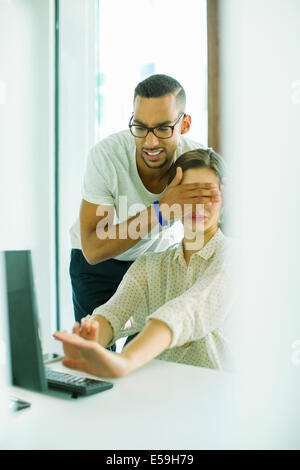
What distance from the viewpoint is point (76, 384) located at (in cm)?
79

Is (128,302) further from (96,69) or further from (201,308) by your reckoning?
(96,69)

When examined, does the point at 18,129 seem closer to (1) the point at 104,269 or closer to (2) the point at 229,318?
(1) the point at 104,269

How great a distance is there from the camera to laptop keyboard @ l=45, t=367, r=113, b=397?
78 centimetres

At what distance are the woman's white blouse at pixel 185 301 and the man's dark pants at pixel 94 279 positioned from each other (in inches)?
19.0

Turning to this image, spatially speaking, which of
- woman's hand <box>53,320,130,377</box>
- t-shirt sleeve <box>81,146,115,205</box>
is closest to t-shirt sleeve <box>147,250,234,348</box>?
woman's hand <box>53,320,130,377</box>

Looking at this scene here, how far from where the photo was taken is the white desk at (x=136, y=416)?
62cm

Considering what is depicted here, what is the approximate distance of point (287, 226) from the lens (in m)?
0.58

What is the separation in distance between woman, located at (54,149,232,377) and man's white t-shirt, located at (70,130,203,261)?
0.81 feet

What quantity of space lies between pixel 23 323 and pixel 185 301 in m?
0.38

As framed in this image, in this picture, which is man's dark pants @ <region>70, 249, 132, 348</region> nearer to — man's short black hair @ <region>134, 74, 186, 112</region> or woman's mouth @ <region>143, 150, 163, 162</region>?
woman's mouth @ <region>143, 150, 163, 162</region>

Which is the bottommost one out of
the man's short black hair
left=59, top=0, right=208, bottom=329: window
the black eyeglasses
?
the black eyeglasses

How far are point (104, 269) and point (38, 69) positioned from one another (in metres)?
0.94

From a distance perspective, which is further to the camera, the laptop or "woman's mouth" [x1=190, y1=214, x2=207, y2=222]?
"woman's mouth" [x1=190, y1=214, x2=207, y2=222]

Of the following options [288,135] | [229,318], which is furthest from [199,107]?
[288,135]
